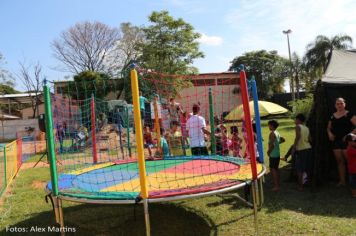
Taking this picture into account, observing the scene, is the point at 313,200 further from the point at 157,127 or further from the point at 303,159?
the point at 157,127

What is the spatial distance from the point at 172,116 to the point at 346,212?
5414mm

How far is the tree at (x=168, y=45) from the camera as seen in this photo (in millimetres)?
28406

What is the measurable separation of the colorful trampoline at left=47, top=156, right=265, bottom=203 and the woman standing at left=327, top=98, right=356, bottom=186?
1683 mm

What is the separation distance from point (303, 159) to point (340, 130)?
0.81 meters

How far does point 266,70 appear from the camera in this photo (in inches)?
1688

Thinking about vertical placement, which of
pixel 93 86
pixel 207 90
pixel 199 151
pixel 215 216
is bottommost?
pixel 215 216

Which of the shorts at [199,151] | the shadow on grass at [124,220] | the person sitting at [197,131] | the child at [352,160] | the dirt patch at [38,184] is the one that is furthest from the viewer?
the dirt patch at [38,184]

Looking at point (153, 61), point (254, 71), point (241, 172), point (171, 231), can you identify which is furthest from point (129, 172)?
point (254, 71)

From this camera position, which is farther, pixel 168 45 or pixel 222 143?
pixel 168 45

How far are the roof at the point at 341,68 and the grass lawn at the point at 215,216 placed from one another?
1949 millimetres

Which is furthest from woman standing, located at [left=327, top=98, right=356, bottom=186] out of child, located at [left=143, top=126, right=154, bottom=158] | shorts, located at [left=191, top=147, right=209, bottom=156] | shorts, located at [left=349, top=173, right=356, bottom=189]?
child, located at [left=143, top=126, right=154, bottom=158]

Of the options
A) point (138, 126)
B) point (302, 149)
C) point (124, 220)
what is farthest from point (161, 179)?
point (302, 149)

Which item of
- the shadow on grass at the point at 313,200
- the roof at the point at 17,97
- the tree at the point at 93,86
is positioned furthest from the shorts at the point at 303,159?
the roof at the point at 17,97

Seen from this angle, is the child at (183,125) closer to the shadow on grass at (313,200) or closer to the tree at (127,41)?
the shadow on grass at (313,200)
